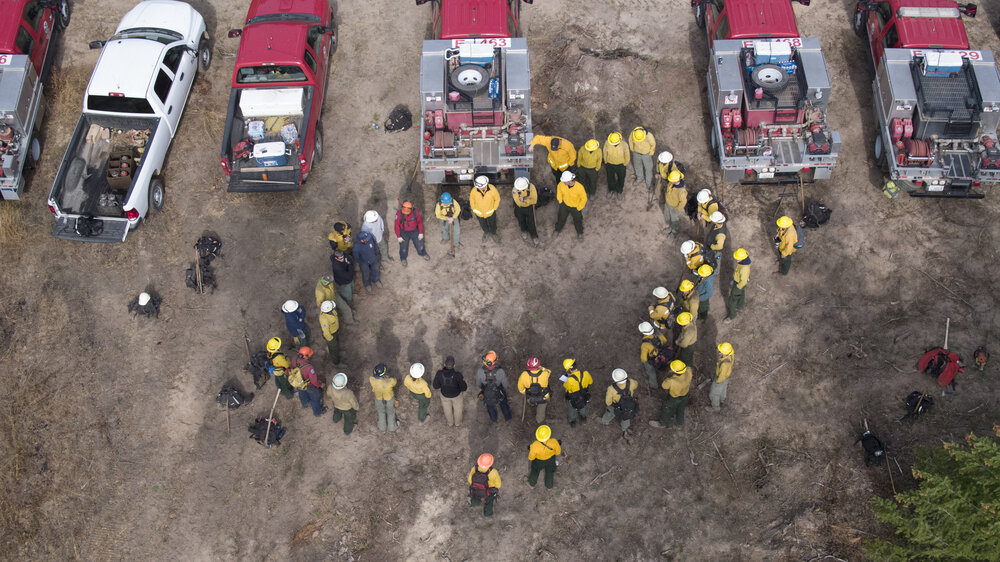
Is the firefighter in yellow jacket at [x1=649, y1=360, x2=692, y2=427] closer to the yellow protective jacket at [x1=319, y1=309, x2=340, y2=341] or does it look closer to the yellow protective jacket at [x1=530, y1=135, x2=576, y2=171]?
the yellow protective jacket at [x1=530, y1=135, x2=576, y2=171]

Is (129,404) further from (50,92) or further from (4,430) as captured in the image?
(50,92)

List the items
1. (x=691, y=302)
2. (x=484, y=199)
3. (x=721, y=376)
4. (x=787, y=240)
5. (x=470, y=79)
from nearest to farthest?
(x=721, y=376) → (x=691, y=302) → (x=787, y=240) → (x=484, y=199) → (x=470, y=79)

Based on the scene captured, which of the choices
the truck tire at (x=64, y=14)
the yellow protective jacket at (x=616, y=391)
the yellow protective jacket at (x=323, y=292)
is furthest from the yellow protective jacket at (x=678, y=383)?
the truck tire at (x=64, y=14)

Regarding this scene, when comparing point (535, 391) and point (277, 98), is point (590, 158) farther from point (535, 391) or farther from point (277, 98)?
point (277, 98)

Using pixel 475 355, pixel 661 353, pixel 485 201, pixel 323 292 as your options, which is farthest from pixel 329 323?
pixel 661 353

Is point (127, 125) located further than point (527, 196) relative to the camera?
Yes

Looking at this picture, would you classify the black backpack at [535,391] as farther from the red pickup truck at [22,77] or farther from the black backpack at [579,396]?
the red pickup truck at [22,77]
